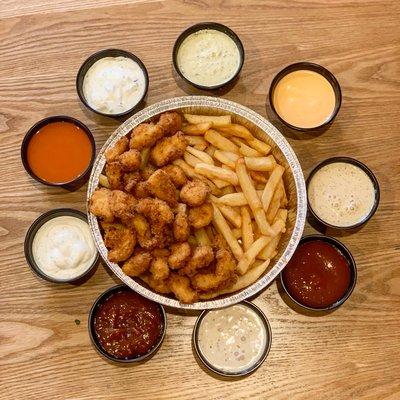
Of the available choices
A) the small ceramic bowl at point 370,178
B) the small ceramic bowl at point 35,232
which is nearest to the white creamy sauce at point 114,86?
the small ceramic bowl at point 35,232

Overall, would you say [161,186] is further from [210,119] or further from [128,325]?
[128,325]

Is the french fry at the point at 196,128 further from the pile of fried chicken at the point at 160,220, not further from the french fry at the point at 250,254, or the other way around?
the french fry at the point at 250,254

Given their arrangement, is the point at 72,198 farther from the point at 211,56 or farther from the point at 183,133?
the point at 211,56

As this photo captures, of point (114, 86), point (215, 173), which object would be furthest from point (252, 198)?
point (114, 86)

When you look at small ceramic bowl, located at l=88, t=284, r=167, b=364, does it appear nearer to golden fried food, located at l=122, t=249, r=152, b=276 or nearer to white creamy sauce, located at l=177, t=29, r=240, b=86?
golden fried food, located at l=122, t=249, r=152, b=276

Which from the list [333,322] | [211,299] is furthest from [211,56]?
[333,322]

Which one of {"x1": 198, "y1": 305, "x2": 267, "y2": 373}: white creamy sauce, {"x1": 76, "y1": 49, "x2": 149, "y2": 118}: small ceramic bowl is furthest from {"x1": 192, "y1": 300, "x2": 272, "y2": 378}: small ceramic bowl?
{"x1": 76, "y1": 49, "x2": 149, "y2": 118}: small ceramic bowl

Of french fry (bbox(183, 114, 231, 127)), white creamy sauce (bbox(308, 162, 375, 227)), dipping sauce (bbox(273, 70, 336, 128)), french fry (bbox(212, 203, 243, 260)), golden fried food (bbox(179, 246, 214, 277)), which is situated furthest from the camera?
dipping sauce (bbox(273, 70, 336, 128))

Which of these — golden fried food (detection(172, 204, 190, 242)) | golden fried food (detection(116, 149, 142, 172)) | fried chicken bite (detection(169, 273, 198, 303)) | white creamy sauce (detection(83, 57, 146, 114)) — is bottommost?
fried chicken bite (detection(169, 273, 198, 303))
